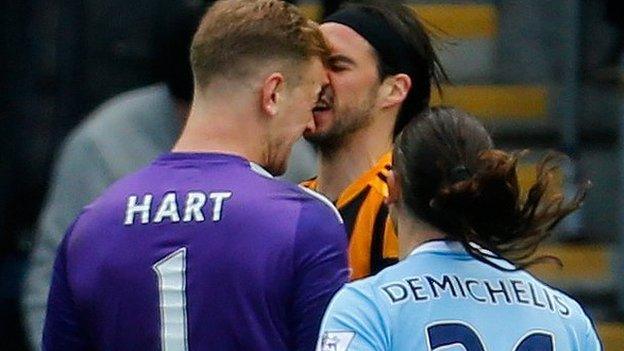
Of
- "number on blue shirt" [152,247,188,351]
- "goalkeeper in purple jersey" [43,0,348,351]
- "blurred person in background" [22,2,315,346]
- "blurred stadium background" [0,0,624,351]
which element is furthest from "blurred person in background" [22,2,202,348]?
"number on blue shirt" [152,247,188,351]

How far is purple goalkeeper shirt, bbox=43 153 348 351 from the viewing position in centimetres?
342

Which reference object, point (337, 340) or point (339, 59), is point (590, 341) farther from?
point (339, 59)

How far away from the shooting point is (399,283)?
3.26m

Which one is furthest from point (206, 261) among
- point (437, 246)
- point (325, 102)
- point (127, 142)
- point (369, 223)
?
point (127, 142)

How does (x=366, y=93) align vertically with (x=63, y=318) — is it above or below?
above

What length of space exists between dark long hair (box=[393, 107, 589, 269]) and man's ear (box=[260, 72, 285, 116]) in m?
0.29

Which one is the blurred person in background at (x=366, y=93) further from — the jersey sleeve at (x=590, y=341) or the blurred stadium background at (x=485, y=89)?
the blurred stadium background at (x=485, y=89)

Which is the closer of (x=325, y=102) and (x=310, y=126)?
(x=310, y=126)

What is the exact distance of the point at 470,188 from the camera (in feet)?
10.6

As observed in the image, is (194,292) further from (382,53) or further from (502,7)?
(502,7)

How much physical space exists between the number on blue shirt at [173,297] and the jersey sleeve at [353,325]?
0.33 metres

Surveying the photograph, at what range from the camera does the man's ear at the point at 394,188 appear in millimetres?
3359

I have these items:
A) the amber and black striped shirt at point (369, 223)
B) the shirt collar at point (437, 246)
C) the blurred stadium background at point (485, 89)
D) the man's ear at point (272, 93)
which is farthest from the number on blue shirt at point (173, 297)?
the blurred stadium background at point (485, 89)

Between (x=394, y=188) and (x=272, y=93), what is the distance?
12.9 inches
